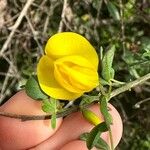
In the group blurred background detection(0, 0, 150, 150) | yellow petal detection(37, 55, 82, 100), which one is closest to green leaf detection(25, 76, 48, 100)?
yellow petal detection(37, 55, 82, 100)

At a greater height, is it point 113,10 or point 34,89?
point 34,89

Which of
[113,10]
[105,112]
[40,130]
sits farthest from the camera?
[113,10]

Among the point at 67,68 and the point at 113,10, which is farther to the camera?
the point at 113,10

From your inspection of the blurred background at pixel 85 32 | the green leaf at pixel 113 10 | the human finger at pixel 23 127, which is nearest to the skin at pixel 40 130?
the human finger at pixel 23 127

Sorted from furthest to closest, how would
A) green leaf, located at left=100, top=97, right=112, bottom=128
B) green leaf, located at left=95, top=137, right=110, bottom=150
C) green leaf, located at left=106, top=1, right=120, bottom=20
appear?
1. green leaf, located at left=106, top=1, right=120, bottom=20
2. green leaf, located at left=95, top=137, right=110, bottom=150
3. green leaf, located at left=100, top=97, right=112, bottom=128

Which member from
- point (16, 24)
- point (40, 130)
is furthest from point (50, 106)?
point (16, 24)

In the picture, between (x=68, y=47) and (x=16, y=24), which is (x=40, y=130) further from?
(x=16, y=24)

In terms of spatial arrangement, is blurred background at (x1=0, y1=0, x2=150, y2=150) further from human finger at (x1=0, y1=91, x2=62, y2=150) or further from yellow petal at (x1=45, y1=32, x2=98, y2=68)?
yellow petal at (x1=45, y1=32, x2=98, y2=68)
